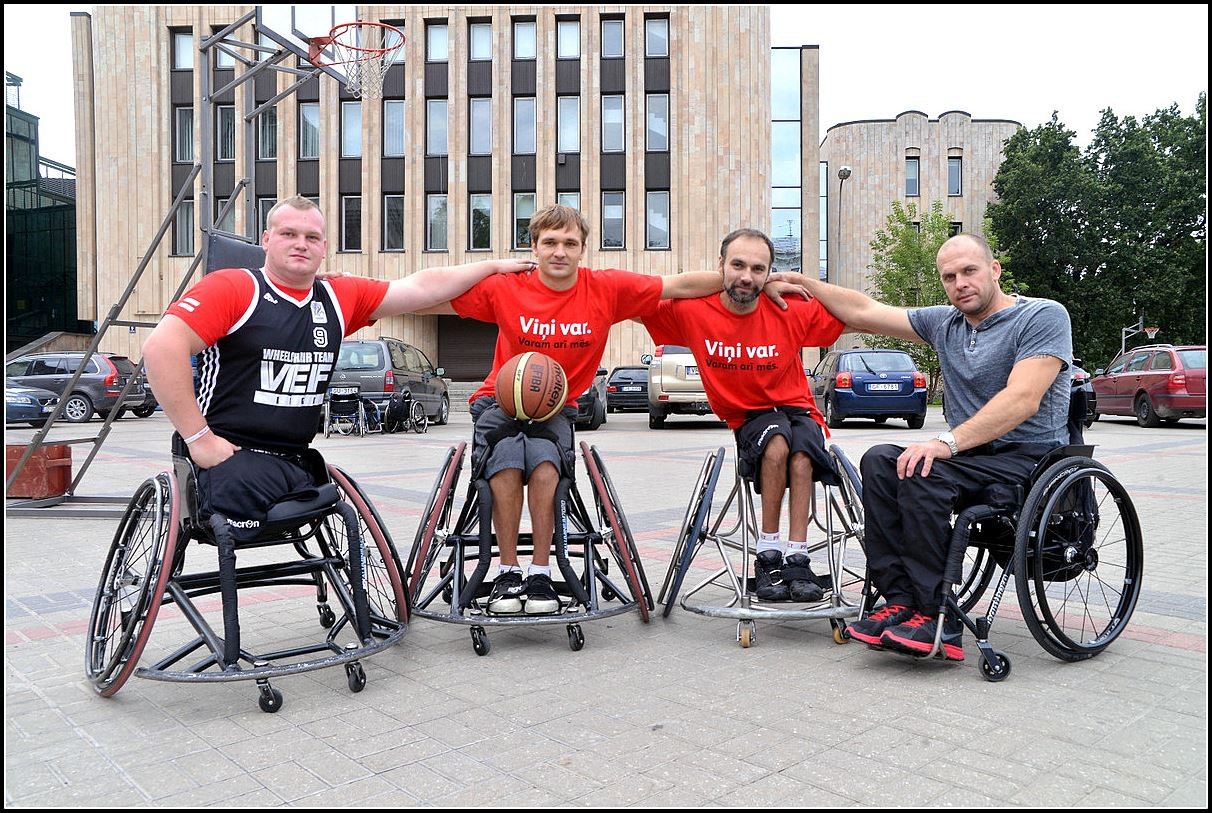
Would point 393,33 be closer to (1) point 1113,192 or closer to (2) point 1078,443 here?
(2) point 1078,443

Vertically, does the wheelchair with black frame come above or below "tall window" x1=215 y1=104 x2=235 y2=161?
below

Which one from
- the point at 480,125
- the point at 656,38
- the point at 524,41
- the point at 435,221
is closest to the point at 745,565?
the point at 435,221

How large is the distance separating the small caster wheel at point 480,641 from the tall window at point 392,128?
34.4 metres

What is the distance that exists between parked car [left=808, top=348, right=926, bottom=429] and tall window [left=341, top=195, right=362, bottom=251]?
22237 mm

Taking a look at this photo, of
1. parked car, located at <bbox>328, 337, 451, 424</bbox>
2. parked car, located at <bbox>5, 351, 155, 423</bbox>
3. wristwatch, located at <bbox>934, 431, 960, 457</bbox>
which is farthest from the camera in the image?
parked car, located at <bbox>5, 351, 155, 423</bbox>

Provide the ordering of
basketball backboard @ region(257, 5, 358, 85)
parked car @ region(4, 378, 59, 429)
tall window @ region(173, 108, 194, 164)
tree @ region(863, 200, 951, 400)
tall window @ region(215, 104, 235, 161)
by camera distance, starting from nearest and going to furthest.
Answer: basketball backboard @ region(257, 5, 358, 85)
parked car @ region(4, 378, 59, 429)
tall window @ region(215, 104, 235, 161)
tall window @ region(173, 108, 194, 164)
tree @ region(863, 200, 951, 400)

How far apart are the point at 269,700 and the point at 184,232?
3730 cm

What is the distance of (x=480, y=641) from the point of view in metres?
4.28

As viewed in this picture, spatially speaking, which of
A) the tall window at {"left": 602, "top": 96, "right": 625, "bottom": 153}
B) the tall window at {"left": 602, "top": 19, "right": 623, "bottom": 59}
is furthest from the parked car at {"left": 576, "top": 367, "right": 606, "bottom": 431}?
the tall window at {"left": 602, "top": 19, "right": 623, "bottom": 59}

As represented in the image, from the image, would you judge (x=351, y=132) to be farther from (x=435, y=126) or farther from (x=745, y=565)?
(x=745, y=565)

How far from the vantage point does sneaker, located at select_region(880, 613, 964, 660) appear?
386 cm

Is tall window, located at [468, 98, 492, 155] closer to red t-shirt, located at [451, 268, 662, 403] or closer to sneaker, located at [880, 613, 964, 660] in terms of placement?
red t-shirt, located at [451, 268, 662, 403]

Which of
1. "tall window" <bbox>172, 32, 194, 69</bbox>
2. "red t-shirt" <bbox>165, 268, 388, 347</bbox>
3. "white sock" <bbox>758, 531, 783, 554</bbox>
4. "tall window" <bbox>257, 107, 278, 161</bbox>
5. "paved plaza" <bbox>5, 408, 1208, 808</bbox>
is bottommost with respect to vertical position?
"paved plaza" <bbox>5, 408, 1208, 808</bbox>

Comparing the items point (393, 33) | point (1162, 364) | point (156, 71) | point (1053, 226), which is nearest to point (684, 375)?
point (393, 33)
